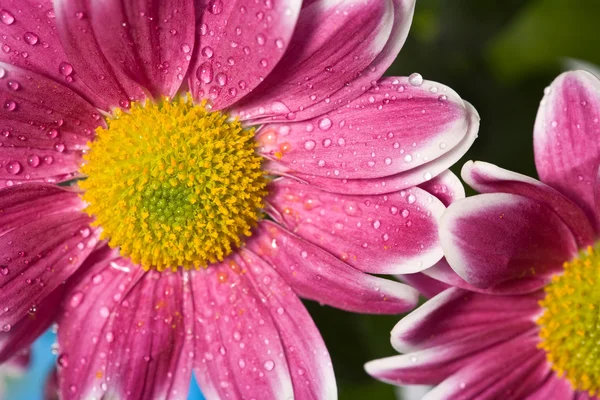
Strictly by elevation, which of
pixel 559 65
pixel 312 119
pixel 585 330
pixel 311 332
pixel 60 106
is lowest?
pixel 585 330

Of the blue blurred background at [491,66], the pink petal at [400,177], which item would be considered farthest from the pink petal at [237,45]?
the blue blurred background at [491,66]

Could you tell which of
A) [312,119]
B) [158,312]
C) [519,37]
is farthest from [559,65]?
[158,312]

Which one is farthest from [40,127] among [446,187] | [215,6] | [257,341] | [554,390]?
[554,390]

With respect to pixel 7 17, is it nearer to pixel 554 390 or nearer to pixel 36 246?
pixel 36 246

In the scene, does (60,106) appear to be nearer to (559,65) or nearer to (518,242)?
(518,242)

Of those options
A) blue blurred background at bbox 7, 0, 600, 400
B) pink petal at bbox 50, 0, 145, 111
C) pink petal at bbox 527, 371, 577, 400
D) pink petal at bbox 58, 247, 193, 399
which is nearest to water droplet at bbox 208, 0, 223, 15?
pink petal at bbox 50, 0, 145, 111

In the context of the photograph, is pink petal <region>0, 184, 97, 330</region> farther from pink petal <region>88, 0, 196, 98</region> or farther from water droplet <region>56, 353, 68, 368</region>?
pink petal <region>88, 0, 196, 98</region>
